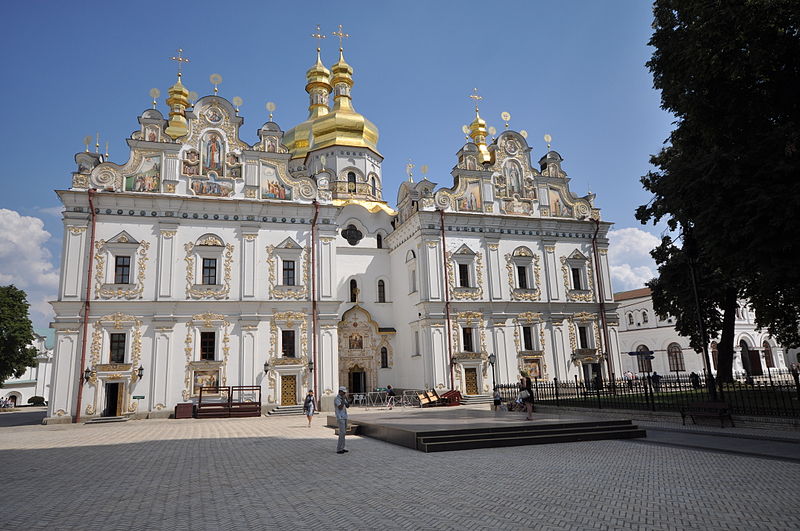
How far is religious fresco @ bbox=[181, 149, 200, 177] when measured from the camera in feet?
94.2

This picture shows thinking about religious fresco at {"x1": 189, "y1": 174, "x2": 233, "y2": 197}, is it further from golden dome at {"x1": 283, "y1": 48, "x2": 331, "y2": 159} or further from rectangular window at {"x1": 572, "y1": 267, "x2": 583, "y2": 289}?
rectangular window at {"x1": 572, "y1": 267, "x2": 583, "y2": 289}

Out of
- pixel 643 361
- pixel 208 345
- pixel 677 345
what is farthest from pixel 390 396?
pixel 643 361

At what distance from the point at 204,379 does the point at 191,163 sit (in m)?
11.2

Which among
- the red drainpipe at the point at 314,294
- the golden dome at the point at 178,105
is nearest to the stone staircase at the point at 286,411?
the red drainpipe at the point at 314,294

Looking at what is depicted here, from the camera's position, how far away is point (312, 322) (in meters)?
28.7

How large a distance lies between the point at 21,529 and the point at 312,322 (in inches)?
859

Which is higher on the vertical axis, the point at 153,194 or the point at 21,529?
the point at 153,194

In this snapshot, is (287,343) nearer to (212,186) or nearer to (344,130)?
(212,186)

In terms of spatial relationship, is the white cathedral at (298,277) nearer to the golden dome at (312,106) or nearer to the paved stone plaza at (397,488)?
the golden dome at (312,106)

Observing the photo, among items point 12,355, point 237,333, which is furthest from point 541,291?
point 12,355

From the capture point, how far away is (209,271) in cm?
2820

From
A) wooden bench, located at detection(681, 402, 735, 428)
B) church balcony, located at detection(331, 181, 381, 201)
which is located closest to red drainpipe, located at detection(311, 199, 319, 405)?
church balcony, located at detection(331, 181, 381, 201)

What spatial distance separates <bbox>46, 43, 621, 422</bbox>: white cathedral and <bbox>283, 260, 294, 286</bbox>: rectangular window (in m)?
0.08

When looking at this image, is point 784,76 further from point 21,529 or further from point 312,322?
point 312,322
